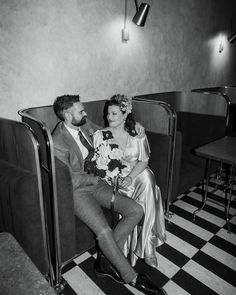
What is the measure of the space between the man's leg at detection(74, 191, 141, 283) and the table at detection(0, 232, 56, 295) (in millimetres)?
1047

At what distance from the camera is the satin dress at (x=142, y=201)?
2.34m

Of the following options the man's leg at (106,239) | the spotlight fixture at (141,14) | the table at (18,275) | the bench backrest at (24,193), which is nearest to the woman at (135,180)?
the man's leg at (106,239)

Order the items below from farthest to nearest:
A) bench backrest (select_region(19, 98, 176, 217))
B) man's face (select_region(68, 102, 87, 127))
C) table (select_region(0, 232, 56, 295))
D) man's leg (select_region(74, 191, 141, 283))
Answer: bench backrest (select_region(19, 98, 176, 217))
man's face (select_region(68, 102, 87, 127))
man's leg (select_region(74, 191, 141, 283))
table (select_region(0, 232, 56, 295))

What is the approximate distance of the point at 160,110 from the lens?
2.88 meters

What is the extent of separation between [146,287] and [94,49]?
2.87m

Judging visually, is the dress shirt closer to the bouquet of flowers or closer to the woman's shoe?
the bouquet of flowers

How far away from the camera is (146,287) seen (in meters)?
1.97

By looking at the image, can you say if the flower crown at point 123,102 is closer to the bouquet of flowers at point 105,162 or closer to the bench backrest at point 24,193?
the bouquet of flowers at point 105,162

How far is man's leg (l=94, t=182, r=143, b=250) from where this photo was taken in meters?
2.12

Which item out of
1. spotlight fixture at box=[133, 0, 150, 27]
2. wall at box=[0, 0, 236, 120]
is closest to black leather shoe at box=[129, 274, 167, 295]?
wall at box=[0, 0, 236, 120]

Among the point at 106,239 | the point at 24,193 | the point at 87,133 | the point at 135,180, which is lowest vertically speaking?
the point at 106,239

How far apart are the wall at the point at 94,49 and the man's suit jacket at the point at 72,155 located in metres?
0.90

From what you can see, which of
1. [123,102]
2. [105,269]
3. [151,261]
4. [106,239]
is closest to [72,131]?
[123,102]

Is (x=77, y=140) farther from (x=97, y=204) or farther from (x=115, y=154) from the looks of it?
(x=97, y=204)
